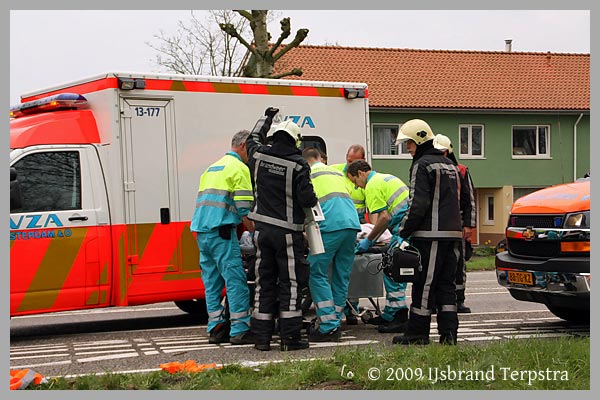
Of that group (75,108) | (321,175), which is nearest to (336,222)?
(321,175)

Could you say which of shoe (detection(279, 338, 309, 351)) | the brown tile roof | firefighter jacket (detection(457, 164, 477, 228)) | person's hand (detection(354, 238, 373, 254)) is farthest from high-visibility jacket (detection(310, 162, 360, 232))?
the brown tile roof

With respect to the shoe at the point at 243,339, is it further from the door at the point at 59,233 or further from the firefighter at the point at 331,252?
the door at the point at 59,233

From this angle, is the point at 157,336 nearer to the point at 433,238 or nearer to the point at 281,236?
the point at 281,236

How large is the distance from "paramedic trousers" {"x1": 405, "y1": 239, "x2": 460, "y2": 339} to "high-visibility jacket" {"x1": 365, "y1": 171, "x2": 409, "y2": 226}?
144cm

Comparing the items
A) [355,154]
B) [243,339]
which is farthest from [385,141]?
[243,339]

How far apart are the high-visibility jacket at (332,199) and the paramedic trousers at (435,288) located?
1029 millimetres

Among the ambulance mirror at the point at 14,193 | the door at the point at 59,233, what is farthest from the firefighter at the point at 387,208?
the ambulance mirror at the point at 14,193

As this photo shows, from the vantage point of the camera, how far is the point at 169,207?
975 cm

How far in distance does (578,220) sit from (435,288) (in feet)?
5.17

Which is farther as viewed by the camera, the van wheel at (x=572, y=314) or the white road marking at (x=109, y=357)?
the van wheel at (x=572, y=314)

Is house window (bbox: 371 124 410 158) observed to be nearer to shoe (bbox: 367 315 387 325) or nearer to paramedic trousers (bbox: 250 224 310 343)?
shoe (bbox: 367 315 387 325)

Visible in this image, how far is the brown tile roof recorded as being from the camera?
119ft

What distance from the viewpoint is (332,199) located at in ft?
29.8

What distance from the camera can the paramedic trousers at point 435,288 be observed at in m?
8.06
